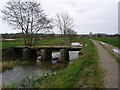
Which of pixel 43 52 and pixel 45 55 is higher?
pixel 43 52

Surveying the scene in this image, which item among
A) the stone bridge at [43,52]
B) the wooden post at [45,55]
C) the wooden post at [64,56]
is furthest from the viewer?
the wooden post at [45,55]

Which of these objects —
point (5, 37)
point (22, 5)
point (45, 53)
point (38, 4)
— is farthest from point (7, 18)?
point (5, 37)

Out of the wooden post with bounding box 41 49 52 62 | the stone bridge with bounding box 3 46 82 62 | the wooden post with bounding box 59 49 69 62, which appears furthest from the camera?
the wooden post with bounding box 41 49 52 62

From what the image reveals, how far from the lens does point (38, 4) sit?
31781 millimetres

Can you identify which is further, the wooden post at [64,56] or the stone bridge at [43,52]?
the stone bridge at [43,52]

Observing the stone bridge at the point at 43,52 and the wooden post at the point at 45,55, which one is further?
the wooden post at the point at 45,55

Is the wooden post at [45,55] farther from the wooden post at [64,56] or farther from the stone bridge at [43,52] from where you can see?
the wooden post at [64,56]

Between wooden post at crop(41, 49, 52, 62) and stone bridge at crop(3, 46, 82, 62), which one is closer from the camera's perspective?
stone bridge at crop(3, 46, 82, 62)

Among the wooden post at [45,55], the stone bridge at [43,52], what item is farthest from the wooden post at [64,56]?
the wooden post at [45,55]

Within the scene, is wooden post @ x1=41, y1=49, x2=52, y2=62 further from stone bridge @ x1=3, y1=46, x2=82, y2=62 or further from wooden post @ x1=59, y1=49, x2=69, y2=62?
wooden post @ x1=59, y1=49, x2=69, y2=62

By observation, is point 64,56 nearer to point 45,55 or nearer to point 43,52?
point 45,55

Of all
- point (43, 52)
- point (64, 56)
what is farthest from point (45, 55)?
point (64, 56)

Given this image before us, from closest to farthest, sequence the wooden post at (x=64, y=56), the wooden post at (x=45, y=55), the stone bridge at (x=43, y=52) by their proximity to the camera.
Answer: the wooden post at (x=64, y=56) < the stone bridge at (x=43, y=52) < the wooden post at (x=45, y=55)

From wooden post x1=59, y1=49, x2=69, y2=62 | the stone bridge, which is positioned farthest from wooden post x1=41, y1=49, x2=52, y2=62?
wooden post x1=59, y1=49, x2=69, y2=62
